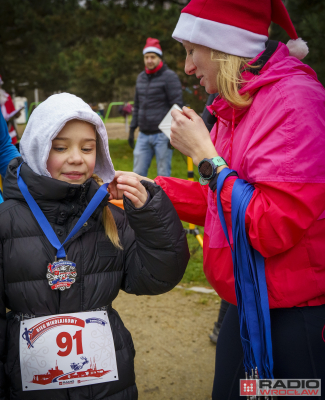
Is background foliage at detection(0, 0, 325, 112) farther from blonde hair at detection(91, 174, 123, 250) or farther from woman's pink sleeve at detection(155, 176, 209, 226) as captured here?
blonde hair at detection(91, 174, 123, 250)

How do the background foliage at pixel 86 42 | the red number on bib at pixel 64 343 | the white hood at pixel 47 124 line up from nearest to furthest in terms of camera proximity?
the red number on bib at pixel 64 343 → the white hood at pixel 47 124 → the background foliage at pixel 86 42

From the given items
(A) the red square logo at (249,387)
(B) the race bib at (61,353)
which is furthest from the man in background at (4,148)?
(A) the red square logo at (249,387)

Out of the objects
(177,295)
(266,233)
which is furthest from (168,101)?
(266,233)

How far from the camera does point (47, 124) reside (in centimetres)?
172

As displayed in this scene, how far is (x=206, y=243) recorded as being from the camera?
5.80 ft

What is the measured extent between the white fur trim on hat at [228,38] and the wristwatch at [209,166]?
0.42 metres

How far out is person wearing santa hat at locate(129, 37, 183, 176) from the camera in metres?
7.02

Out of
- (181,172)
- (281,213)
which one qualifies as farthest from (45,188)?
(181,172)

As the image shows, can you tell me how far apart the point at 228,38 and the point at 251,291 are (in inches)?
36.8

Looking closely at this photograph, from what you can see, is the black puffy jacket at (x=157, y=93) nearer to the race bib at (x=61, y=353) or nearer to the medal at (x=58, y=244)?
the medal at (x=58, y=244)

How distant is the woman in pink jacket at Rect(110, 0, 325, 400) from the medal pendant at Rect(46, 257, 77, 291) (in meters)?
0.54

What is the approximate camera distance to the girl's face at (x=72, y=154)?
1.76 metres

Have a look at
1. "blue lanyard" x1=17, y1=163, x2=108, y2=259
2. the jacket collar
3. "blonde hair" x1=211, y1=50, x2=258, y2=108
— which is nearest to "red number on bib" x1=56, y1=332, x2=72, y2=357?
"blue lanyard" x1=17, y1=163, x2=108, y2=259

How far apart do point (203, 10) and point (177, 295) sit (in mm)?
2999
